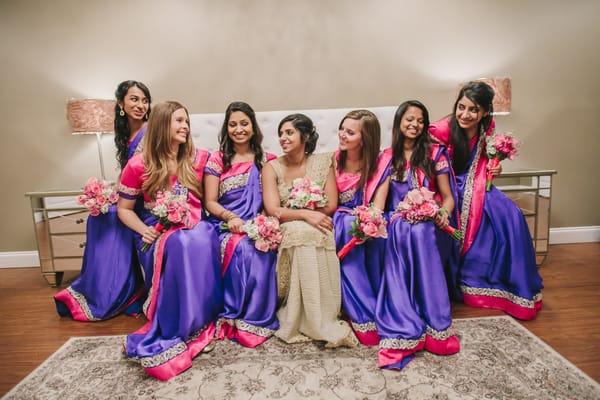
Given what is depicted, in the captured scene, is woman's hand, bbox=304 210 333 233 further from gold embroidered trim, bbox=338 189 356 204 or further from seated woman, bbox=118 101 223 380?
seated woman, bbox=118 101 223 380

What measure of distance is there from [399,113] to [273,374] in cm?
185

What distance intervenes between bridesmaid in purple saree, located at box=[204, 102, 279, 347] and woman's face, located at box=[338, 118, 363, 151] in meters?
0.66

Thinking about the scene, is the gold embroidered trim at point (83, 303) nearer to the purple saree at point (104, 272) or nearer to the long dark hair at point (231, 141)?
the purple saree at point (104, 272)

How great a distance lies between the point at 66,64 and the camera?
375 cm

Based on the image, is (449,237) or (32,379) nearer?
(32,379)

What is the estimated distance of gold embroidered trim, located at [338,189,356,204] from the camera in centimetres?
261

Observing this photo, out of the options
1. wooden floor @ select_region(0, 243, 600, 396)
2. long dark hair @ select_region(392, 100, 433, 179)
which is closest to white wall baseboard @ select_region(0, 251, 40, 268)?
wooden floor @ select_region(0, 243, 600, 396)

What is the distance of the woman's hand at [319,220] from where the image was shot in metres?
2.37

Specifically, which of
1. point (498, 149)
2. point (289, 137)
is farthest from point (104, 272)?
point (498, 149)

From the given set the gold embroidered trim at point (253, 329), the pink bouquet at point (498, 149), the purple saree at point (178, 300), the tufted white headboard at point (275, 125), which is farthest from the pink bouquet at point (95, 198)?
the pink bouquet at point (498, 149)

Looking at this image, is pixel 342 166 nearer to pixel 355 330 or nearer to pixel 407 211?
pixel 407 211

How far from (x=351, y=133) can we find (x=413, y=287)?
42.3 inches

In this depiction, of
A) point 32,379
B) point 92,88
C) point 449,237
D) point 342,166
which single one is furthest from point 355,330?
point 92,88

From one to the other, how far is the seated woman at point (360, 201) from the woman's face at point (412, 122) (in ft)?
0.59
